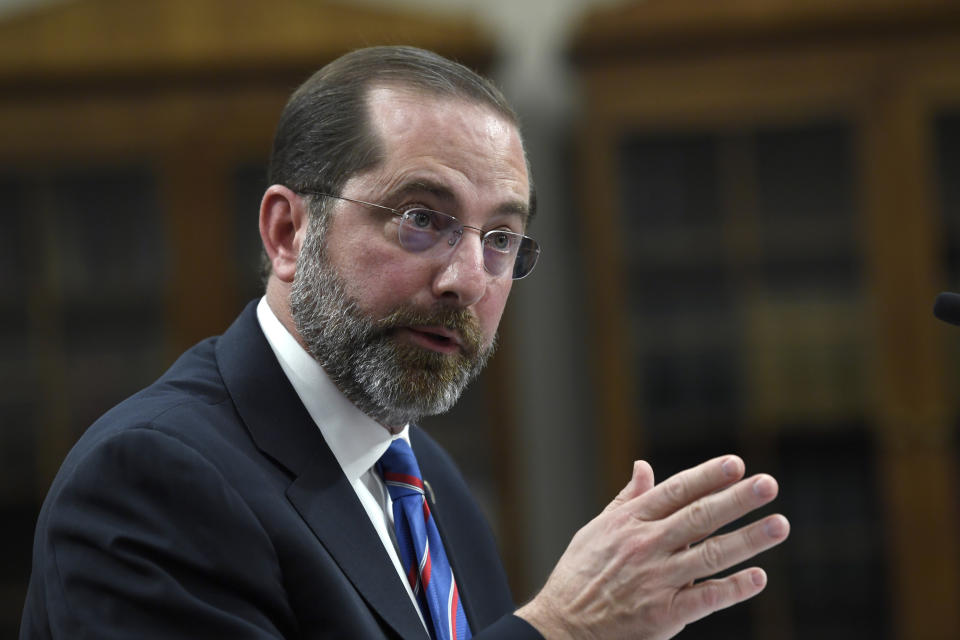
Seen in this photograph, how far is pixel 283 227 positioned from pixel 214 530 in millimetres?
509

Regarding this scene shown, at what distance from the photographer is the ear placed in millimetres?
1424

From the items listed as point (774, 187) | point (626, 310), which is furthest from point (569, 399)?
point (774, 187)

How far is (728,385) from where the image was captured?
390 centimetres

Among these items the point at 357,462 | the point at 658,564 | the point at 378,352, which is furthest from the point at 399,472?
the point at 658,564

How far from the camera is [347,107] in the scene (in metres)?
1.39

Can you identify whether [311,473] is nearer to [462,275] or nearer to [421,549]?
[421,549]

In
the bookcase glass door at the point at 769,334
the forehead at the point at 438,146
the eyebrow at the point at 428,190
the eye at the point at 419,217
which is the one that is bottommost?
the bookcase glass door at the point at 769,334

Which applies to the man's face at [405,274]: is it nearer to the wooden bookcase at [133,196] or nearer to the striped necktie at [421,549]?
the striped necktie at [421,549]

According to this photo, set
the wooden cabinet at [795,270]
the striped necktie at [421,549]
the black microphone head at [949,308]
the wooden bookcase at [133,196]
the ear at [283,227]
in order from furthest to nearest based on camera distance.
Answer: the wooden bookcase at [133,196] → the wooden cabinet at [795,270] → the ear at [283,227] → the striped necktie at [421,549] → the black microphone head at [949,308]

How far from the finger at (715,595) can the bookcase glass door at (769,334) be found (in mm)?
2790

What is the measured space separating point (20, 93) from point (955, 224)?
11.5 feet

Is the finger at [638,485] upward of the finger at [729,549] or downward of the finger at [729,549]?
upward

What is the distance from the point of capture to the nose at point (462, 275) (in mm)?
1323

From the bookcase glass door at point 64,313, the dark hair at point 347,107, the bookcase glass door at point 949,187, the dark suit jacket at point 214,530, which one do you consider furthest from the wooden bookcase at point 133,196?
the dark suit jacket at point 214,530
